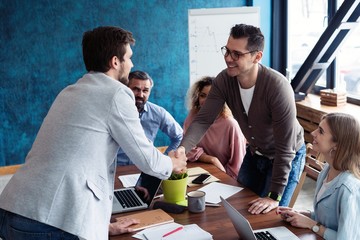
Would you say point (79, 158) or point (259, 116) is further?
point (259, 116)

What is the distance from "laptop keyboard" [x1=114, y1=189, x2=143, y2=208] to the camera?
6.69ft

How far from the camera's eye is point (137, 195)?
2145mm

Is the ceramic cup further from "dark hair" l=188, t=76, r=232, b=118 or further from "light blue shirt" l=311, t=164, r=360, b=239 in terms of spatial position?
"dark hair" l=188, t=76, r=232, b=118

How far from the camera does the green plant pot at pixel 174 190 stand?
6.67 feet

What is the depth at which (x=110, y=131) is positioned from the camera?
158 centimetres

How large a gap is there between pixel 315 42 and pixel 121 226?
3.86m

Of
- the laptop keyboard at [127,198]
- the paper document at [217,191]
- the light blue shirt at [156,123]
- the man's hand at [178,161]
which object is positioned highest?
the man's hand at [178,161]

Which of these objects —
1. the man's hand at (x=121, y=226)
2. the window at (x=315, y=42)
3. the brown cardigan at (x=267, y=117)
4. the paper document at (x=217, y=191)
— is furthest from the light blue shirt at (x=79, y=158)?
the window at (x=315, y=42)

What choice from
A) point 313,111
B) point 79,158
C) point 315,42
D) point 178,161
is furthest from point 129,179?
point 315,42

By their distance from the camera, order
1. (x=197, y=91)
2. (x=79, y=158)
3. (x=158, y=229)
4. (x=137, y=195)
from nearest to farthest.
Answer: (x=79, y=158)
(x=158, y=229)
(x=137, y=195)
(x=197, y=91)

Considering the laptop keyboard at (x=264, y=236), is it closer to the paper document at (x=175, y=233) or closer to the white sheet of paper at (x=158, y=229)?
the paper document at (x=175, y=233)

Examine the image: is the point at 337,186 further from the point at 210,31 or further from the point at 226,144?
the point at 210,31

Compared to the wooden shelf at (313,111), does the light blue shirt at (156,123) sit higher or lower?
higher

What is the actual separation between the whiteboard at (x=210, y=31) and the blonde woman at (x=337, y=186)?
3283 millimetres
